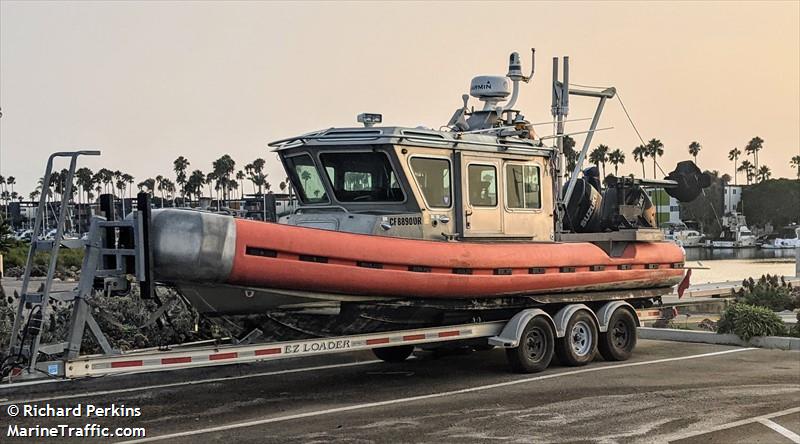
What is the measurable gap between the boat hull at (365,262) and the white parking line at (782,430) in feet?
12.1

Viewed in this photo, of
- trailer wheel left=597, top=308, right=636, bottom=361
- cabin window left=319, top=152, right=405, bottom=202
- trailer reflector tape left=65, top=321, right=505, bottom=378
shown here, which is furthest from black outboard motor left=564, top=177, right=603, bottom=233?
cabin window left=319, top=152, right=405, bottom=202

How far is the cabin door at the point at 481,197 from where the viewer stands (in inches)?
456

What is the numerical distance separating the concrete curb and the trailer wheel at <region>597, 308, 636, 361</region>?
2348mm

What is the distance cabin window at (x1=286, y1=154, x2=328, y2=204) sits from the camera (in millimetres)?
11336

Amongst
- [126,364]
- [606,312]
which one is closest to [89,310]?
[126,364]

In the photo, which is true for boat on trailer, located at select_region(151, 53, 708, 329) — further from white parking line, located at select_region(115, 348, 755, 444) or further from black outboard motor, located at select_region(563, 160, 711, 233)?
white parking line, located at select_region(115, 348, 755, 444)

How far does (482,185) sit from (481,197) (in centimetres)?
16

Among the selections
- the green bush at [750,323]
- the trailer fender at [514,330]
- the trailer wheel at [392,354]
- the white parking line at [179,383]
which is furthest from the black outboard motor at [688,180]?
the white parking line at [179,383]

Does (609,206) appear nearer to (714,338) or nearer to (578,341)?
(578,341)

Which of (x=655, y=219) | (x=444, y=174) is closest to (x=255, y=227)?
(x=444, y=174)

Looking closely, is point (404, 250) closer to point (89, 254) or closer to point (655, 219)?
point (89, 254)

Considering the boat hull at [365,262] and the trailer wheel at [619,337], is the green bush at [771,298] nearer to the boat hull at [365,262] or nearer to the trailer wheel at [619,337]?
the trailer wheel at [619,337]

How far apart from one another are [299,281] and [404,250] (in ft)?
4.88

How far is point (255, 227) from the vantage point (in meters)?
9.06
